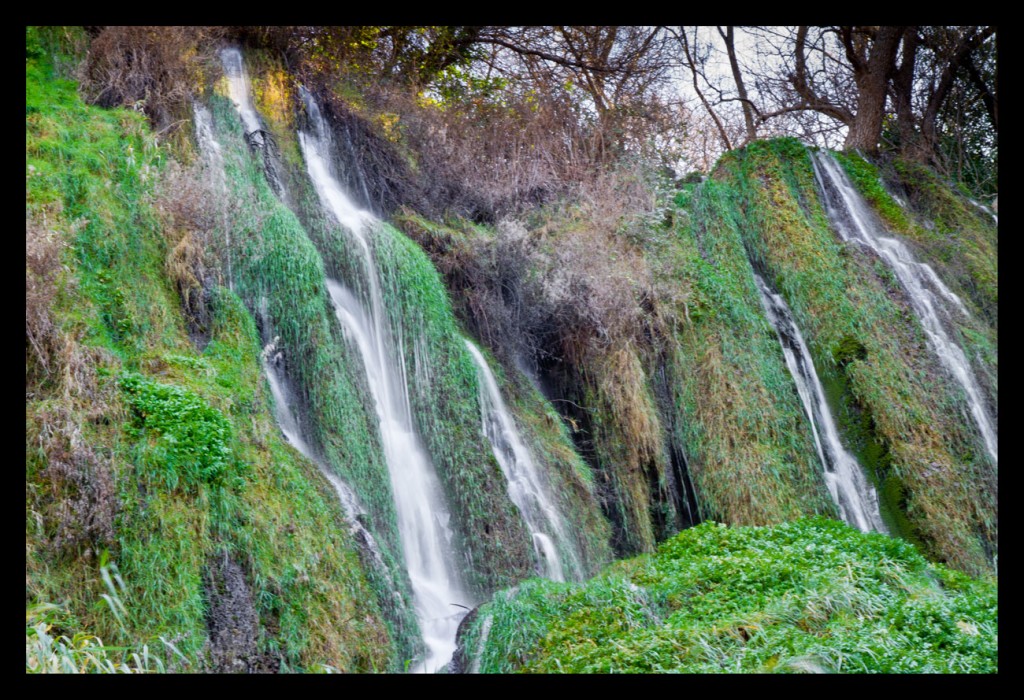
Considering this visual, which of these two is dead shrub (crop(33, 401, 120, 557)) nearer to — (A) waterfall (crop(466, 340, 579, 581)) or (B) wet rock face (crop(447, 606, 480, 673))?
(B) wet rock face (crop(447, 606, 480, 673))

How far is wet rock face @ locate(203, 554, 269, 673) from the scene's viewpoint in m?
6.04

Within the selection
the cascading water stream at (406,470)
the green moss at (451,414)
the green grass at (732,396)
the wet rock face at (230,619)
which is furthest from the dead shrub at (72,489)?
the green grass at (732,396)

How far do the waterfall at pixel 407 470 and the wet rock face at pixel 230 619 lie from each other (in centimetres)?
179

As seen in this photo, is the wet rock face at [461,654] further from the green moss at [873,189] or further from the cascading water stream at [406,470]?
the green moss at [873,189]

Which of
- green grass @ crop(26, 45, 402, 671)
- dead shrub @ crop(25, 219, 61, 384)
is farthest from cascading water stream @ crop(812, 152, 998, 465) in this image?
dead shrub @ crop(25, 219, 61, 384)

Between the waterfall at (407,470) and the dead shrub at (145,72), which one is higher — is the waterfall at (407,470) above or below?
below

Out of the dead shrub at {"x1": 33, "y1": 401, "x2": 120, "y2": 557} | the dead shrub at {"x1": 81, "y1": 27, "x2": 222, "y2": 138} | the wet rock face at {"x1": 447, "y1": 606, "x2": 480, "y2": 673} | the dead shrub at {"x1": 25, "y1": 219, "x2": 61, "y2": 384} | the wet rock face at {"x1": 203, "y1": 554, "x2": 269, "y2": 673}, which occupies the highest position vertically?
the dead shrub at {"x1": 81, "y1": 27, "x2": 222, "y2": 138}

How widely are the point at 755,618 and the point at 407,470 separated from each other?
4.03 meters

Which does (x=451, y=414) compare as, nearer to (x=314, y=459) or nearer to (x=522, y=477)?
(x=522, y=477)

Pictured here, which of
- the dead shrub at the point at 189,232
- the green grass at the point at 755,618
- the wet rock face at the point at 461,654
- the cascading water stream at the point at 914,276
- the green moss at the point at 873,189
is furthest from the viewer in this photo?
the green moss at the point at 873,189

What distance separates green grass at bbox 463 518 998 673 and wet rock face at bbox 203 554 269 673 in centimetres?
189

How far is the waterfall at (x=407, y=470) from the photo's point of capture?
818cm
